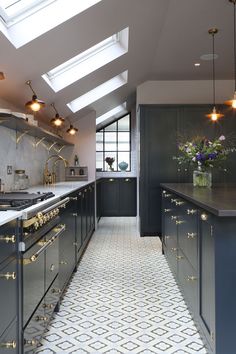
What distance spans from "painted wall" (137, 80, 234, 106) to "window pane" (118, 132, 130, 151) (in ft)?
10.7

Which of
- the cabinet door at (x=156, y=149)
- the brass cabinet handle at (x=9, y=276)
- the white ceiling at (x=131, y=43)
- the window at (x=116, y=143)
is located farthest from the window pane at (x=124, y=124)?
the brass cabinet handle at (x=9, y=276)

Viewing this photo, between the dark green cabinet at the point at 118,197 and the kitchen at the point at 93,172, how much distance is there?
1.41 metres

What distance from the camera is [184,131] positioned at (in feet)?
19.9

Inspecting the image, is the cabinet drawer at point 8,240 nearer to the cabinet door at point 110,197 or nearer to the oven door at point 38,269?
the oven door at point 38,269

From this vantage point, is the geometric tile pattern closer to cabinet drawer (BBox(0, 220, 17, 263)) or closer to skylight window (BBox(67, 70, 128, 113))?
cabinet drawer (BBox(0, 220, 17, 263))

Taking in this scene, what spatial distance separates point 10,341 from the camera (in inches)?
63.8

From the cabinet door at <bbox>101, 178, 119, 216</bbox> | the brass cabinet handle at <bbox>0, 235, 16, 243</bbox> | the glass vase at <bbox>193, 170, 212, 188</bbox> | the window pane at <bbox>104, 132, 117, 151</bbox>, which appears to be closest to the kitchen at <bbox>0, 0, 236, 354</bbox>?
the brass cabinet handle at <bbox>0, 235, 16, 243</bbox>

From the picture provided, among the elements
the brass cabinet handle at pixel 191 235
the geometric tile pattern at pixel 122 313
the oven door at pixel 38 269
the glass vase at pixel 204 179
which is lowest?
the geometric tile pattern at pixel 122 313

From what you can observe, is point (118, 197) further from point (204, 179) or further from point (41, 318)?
point (41, 318)

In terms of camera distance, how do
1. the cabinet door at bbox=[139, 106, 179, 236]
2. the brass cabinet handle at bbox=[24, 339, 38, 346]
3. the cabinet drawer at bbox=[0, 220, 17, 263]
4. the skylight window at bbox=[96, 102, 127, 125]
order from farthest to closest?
the skylight window at bbox=[96, 102, 127, 125]
the cabinet door at bbox=[139, 106, 179, 236]
the brass cabinet handle at bbox=[24, 339, 38, 346]
the cabinet drawer at bbox=[0, 220, 17, 263]

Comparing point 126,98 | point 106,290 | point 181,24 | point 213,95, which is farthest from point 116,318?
point 126,98

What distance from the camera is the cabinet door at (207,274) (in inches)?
76.5

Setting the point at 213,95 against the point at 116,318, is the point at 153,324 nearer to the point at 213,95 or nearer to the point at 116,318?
the point at 116,318

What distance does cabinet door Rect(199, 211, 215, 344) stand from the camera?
194cm
